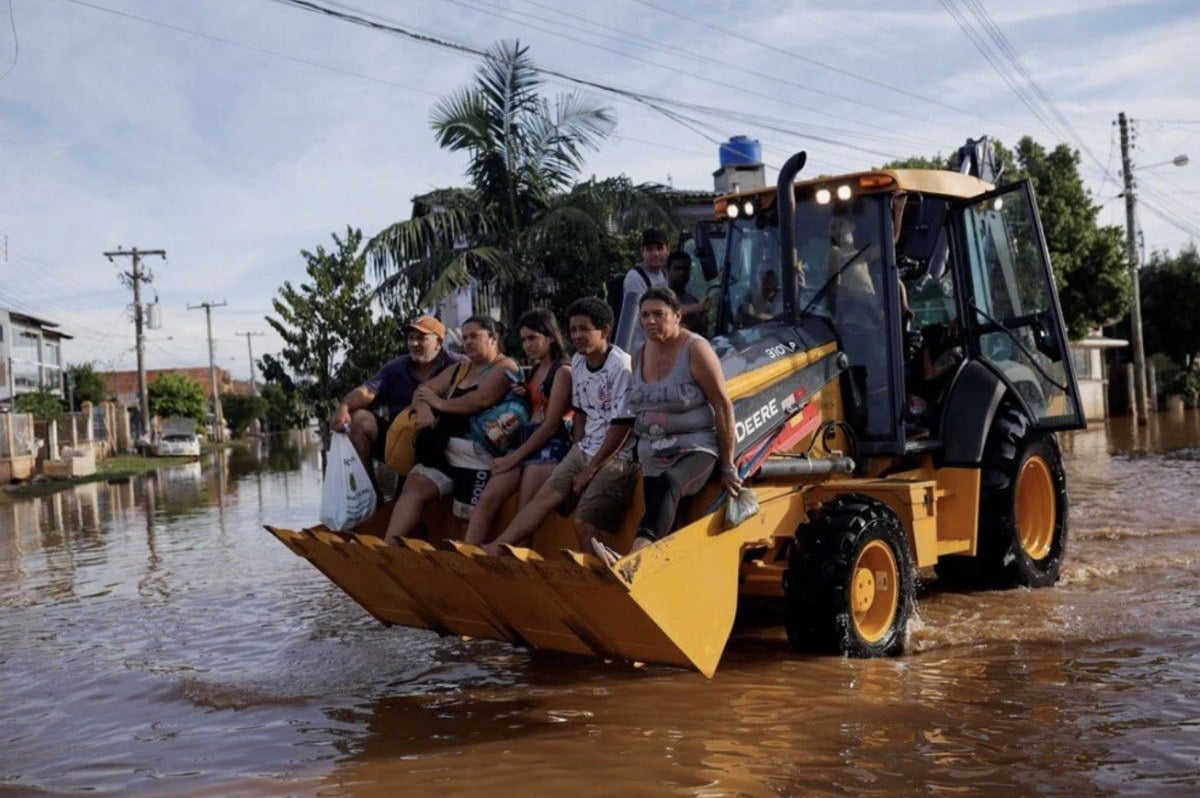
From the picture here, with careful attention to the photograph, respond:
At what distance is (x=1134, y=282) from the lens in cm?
3544

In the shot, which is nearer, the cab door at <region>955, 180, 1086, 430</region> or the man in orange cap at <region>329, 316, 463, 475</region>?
the man in orange cap at <region>329, 316, 463, 475</region>

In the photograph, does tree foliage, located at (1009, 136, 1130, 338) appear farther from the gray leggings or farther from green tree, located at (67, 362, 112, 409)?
green tree, located at (67, 362, 112, 409)

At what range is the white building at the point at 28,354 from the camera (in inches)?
2162

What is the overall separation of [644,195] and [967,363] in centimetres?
1256

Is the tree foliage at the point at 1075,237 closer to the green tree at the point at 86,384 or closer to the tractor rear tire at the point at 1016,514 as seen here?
the tractor rear tire at the point at 1016,514

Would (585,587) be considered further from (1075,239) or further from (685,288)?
(1075,239)

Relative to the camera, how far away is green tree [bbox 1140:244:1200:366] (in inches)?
1881

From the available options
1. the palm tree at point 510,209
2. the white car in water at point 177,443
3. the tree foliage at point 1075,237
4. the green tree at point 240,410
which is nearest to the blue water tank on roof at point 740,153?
the palm tree at point 510,209

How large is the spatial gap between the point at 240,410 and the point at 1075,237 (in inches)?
2734

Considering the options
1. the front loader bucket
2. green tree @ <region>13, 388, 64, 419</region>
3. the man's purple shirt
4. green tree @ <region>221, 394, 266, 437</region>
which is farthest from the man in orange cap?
green tree @ <region>221, 394, 266, 437</region>

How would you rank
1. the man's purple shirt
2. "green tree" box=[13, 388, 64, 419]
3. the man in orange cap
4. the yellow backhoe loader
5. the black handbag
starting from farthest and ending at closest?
"green tree" box=[13, 388, 64, 419], the man's purple shirt, the man in orange cap, the black handbag, the yellow backhoe loader

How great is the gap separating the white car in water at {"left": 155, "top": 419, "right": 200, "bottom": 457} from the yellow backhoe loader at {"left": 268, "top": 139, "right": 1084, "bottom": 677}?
46.3 metres

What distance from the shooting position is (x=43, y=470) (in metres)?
33.8

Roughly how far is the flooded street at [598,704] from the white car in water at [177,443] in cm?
4243
